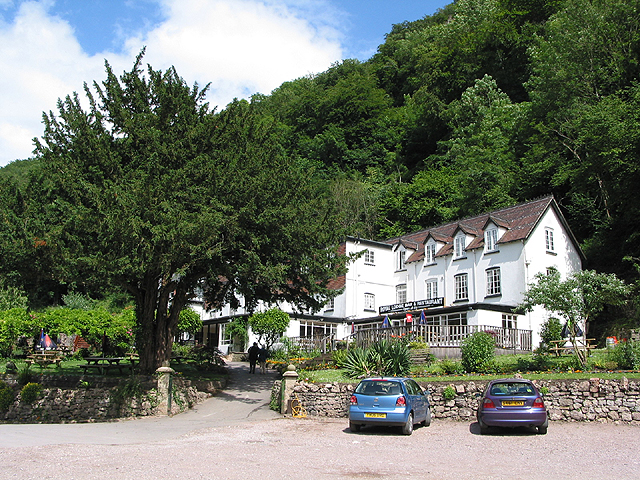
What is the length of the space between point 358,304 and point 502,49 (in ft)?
130

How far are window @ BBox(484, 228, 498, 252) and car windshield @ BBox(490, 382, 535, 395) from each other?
23149 mm

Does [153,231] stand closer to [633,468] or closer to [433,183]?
[633,468]

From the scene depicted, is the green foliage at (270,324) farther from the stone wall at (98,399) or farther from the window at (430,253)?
the stone wall at (98,399)

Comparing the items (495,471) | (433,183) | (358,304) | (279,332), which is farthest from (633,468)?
(433,183)

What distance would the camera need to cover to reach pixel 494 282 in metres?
36.4

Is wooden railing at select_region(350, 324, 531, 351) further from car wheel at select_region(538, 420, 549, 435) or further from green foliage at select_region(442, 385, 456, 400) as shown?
car wheel at select_region(538, 420, 549, 435)

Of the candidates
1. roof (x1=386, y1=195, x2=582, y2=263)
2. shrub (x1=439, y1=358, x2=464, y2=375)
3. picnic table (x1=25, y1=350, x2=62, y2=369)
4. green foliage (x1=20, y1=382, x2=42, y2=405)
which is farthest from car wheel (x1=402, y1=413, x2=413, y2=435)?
roof (x1=386, y1=195, x2=582, y2=263)

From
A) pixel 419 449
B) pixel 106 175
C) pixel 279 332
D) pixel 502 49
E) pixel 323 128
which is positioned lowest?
pixel 419 449

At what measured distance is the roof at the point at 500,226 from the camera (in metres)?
35.8

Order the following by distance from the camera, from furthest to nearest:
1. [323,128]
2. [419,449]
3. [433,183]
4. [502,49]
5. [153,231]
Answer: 1. [323,128]
2. [502,49]
3. [433,183]
4. [153,231]
5. [419,449]

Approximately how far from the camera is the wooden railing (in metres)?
26.5

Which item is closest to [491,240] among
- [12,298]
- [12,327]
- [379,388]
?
[379,388]

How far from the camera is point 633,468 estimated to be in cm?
1016

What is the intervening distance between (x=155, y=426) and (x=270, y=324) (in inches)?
739
